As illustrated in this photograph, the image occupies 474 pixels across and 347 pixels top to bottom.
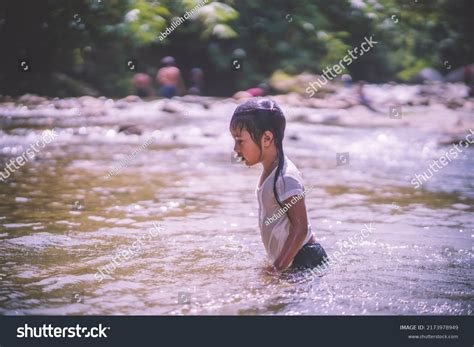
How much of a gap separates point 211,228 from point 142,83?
6.38 metres

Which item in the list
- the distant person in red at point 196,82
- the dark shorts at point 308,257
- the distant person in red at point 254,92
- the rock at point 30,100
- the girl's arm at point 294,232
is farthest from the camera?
the distant person in red at point 196,82

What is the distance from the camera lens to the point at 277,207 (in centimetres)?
224

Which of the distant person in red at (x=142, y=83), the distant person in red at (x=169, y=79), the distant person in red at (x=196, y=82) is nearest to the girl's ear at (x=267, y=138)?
the distant person in red at (x=169, y=79)

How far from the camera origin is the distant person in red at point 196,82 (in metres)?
9.47

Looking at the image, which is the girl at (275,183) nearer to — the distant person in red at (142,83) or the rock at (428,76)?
the distant person in red at (142,83)

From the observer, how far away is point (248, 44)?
9312 mm

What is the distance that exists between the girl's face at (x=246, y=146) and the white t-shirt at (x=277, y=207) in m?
0.09

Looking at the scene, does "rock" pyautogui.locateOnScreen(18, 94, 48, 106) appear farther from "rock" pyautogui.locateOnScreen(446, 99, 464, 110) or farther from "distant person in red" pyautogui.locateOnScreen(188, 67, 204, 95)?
"rock" pyautogui.locateOnScreen(446, 99, 464, 110)

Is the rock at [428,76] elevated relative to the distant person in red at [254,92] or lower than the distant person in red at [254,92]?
elevated

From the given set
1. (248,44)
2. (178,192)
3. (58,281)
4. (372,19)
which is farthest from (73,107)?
(58,281)

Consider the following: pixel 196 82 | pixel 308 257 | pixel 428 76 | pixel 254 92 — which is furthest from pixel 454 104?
pixel 308 257

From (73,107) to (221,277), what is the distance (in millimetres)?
6395

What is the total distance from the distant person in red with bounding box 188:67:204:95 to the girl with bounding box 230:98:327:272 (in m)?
7.30

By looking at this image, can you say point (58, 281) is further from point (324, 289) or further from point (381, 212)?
point (381, 212)
